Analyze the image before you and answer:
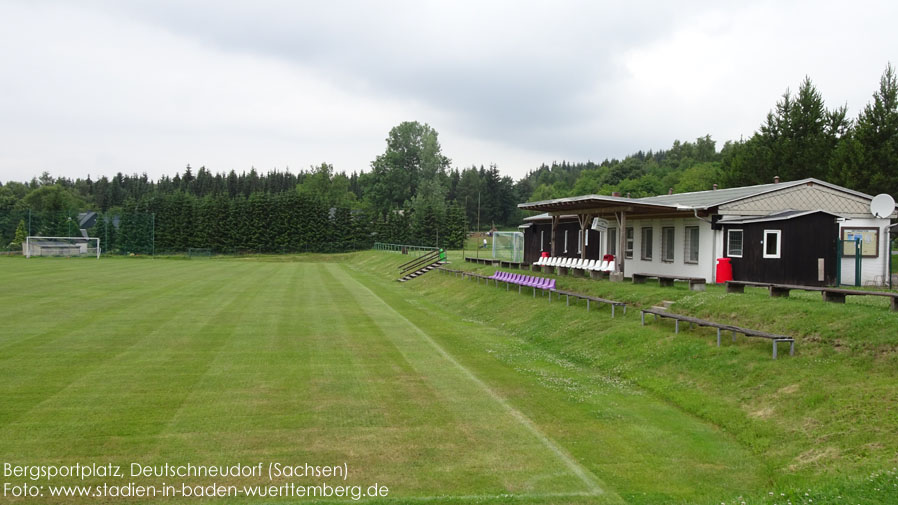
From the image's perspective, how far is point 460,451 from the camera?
768 centimetres

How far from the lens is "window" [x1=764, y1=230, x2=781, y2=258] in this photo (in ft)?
63.5

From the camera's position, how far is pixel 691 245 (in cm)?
2270

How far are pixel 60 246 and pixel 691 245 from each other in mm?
67706

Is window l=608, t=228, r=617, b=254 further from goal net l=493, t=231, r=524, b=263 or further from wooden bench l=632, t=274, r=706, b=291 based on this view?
goal net l=493, t=231, r=524, b=263

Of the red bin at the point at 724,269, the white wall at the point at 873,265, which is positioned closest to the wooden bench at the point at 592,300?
the red bin at the point at 724,269

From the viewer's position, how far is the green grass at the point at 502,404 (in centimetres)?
694

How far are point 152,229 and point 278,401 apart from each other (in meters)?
72.7

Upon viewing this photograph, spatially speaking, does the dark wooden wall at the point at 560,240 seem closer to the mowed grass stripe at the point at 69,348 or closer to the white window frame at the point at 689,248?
the white window frame at the point at 689,248

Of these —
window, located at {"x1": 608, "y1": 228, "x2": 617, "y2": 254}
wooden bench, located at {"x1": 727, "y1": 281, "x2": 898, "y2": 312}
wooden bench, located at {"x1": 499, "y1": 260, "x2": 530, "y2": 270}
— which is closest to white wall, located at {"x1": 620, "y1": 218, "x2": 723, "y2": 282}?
window, located at {"x1": 608, "y1": 228, "x2": 617, "y2": 254}

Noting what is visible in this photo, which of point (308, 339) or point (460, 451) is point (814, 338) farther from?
point (308, 339)

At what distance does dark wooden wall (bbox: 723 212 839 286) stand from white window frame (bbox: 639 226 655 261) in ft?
17.9

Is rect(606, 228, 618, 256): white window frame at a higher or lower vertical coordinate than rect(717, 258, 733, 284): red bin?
higher

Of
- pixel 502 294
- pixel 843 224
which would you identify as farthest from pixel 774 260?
pixel 502 294

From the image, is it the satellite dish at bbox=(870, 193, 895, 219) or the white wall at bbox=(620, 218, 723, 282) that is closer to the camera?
the satellite dish at bbox=(870, 193, 895, 219)
